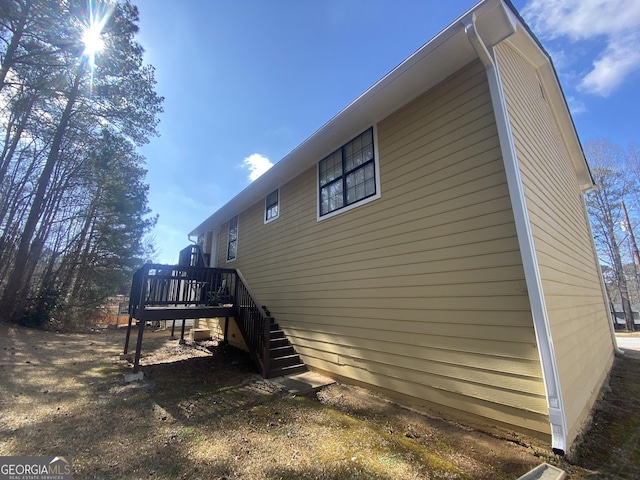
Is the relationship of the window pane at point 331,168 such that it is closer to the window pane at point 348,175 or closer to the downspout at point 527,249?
the window pane at point 348,175

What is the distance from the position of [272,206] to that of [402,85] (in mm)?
4913

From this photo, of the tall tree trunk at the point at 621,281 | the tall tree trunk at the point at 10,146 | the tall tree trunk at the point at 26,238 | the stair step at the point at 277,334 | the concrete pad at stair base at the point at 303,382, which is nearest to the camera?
the concrete pad at stair base at the point at 303,382

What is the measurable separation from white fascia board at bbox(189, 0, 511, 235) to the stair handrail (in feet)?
10.4

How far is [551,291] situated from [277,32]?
27.2ft

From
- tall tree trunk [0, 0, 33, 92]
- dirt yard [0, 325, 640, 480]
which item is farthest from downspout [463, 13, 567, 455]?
tall tree trunk [0, 0, 33, 92]

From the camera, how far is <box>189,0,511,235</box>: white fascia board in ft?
11.2

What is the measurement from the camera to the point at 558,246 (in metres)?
4.28

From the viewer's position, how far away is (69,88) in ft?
32.8

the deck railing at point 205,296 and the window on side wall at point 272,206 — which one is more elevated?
the window on side wall at point 272,206

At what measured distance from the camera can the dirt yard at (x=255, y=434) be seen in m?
2.43

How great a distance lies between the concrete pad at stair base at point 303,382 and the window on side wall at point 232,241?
18.1ft

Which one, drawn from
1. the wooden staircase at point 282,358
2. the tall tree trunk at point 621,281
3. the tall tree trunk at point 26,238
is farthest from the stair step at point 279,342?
the tall tree trunk at point 621,281

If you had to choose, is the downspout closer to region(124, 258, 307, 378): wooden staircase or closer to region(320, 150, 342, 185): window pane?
region(320, 150, 342, 185): window pane

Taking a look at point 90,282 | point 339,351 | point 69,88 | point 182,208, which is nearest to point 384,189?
point 339,351
